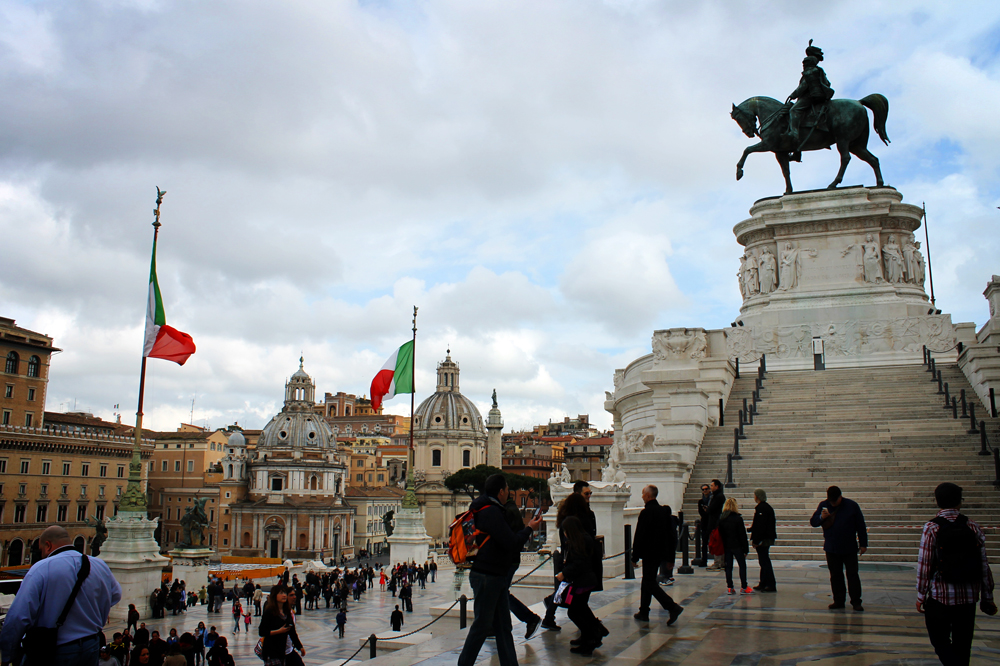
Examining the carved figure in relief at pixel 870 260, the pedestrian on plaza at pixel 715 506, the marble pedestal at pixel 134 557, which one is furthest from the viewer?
the carved figure in relief at pixel 870 260

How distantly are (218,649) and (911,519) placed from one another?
37.6 ft

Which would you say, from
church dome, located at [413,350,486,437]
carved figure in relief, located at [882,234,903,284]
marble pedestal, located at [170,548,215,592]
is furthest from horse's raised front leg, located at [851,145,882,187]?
church dome, located at [413,350,486,437]

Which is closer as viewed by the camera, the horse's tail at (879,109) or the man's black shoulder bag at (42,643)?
the man's black shoulder bag at (42,643)

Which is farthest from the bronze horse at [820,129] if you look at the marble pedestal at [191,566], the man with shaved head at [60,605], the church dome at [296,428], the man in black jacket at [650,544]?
the church dome at [296,428]

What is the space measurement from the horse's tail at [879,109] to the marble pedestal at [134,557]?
29.3 m

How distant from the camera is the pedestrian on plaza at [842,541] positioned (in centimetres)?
834

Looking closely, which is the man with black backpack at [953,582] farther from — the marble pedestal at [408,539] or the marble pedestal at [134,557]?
the marble pedestal at [408,539]

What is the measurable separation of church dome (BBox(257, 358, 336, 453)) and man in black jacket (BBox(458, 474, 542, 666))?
104m

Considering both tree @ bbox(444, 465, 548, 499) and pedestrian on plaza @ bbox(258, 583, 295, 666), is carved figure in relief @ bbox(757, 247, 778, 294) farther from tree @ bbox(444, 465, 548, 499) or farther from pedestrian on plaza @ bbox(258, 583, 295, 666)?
tree @ bbox(444, 465, 548, 499)

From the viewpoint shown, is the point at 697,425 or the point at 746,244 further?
the point at 746,244

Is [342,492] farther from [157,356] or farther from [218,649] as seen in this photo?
[218,649]

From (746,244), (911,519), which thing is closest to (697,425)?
(911,519)

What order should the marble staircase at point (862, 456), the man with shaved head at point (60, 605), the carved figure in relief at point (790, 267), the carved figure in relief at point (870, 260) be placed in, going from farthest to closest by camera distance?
the carved figure in relief at point (790, 267)
the carved figure in relief at point (870, 260)
the marble staircase at point (862, 456)
the man with shaved head at point (60, 605)

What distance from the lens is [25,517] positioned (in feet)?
208
